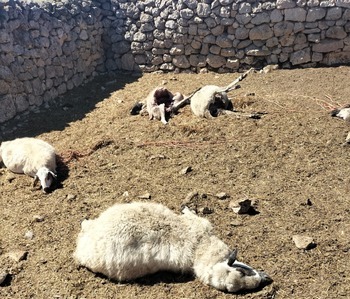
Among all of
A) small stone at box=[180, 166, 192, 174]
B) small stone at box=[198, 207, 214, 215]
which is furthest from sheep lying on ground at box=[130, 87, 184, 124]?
small stone at box=[198, 207, 214, 215]

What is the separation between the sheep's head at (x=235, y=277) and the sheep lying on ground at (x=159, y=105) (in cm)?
445

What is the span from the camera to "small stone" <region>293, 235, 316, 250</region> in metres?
4.65

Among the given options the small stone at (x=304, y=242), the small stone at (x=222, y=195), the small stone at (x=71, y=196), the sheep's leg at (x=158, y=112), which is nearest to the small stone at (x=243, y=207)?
the small stone at (x=222, y=195)

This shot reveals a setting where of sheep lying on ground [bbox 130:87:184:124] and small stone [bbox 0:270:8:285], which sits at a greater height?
sheep lying on ground [bbox 130:87:184:124]

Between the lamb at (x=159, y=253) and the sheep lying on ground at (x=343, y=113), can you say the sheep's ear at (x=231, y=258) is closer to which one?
the lamb at (x=159, y=253)

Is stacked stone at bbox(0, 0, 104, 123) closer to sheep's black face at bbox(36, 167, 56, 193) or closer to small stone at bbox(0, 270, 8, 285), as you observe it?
sheep's black face at bbox(36, 167, 56, 193)

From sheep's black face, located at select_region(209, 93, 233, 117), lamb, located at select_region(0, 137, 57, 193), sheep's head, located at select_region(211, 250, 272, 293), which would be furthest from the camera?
sheep's black face, located at select_region(209, 93, 233, 117)

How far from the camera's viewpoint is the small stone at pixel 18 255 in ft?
15.9

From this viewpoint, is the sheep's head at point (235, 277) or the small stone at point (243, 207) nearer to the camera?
the sheep's head at point (235, 277)

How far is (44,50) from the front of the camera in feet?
34.1

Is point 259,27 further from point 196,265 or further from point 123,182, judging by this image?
point 196,265

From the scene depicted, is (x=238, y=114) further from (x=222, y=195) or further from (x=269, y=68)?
(x=269, y=68)

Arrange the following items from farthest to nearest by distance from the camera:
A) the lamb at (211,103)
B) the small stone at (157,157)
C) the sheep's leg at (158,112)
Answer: the sheep's leg at (158,112) → the lamb at (211,103) → the small stone at (157,157)

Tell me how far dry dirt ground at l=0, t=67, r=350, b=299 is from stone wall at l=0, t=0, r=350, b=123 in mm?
1051
